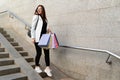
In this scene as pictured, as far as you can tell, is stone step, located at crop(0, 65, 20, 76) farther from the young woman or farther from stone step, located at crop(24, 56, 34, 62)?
stone step, located at crop(24, 56, 34, 62)

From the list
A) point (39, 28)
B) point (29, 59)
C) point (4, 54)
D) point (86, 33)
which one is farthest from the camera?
point (29, 59)

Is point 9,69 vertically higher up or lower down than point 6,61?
lower down

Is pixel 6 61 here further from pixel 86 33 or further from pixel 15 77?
pixel 86 33

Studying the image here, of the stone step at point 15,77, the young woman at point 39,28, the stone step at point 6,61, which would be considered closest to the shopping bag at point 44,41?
the young woman at point 39,28

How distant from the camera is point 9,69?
139 inches

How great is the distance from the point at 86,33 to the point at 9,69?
1609mm

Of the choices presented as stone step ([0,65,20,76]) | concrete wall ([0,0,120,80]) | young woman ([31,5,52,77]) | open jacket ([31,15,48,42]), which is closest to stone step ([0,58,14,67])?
stone step ([0,65,20,76])

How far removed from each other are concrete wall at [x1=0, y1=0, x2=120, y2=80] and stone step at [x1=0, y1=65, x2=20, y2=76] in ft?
2.82

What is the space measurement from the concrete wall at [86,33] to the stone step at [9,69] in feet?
2.82

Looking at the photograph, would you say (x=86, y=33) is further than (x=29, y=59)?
No

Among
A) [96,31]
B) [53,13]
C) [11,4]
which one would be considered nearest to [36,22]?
[53,13]

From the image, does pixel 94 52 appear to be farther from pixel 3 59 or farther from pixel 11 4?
pixel 11 4

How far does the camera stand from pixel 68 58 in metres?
3.70

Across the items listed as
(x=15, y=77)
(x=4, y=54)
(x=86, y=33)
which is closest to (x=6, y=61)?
(x=4, y=54)
